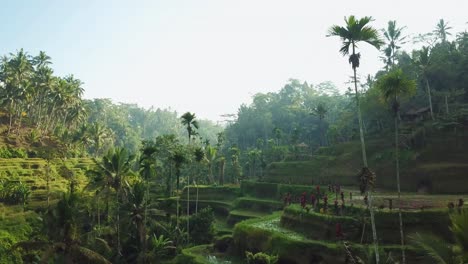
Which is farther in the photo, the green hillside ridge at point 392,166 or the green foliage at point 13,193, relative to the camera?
the green foliage at point 13,193

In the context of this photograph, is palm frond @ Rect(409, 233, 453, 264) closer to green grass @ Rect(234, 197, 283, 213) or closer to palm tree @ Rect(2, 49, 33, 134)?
green grass @ Rect(234, 197, 283, 213)

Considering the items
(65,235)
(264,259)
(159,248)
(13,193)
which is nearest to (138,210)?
(159,248)

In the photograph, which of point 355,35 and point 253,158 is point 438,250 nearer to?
point 355,35

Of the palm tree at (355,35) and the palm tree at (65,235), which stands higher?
the palm tree at (355,35)

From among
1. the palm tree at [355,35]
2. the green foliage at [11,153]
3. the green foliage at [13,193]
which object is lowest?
the green foliage at [13,193]

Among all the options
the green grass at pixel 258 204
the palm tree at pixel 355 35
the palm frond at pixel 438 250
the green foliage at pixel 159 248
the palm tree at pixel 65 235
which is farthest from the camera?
the green grass at pixel 258 204

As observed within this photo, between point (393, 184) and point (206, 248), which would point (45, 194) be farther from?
point (393, 184)

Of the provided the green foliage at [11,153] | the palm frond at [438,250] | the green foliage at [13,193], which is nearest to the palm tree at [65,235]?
the palm frond at [438,250]

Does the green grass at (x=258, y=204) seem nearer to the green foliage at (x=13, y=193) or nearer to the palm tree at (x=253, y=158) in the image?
the palm tree at (x=253, y=158)

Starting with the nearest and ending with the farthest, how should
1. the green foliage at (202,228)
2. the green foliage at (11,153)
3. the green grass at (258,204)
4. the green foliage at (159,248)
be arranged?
the green foliage at (159,248), the green foliage at (202,228), the green grass at (258,204), the green foliage at (11,153)

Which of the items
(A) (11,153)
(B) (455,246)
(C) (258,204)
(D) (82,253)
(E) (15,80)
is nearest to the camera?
(B) (455,246)

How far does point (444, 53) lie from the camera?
63.9 metres

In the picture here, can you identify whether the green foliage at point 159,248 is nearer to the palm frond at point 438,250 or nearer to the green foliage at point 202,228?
the green foliage at point 202,228

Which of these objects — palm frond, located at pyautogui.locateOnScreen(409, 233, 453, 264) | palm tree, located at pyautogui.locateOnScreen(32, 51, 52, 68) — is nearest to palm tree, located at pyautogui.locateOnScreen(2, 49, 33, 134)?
palm tree, located at pyautogui.locateOnScreen(32, 51, 52, 68)
